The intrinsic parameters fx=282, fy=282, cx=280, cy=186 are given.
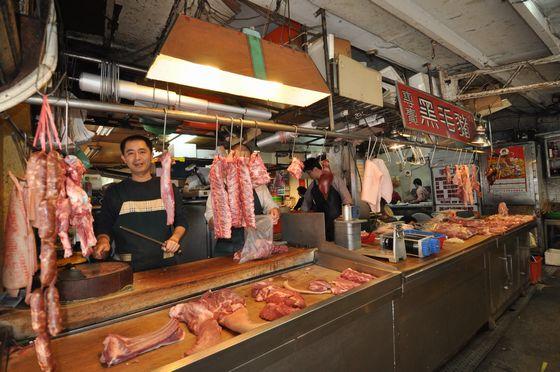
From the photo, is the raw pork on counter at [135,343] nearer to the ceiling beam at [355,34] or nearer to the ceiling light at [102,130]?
the ceiling light at [102,130]

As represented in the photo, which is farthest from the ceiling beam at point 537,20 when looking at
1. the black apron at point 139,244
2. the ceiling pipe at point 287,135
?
the black apron at point 139,244

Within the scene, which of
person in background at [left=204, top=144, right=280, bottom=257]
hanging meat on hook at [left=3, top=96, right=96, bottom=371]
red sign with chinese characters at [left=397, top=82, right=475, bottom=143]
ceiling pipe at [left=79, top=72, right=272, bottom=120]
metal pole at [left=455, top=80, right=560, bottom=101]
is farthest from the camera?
metal pole at [left=455, top=80, right=560, bottom=101]

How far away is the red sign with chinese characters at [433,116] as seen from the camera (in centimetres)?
484

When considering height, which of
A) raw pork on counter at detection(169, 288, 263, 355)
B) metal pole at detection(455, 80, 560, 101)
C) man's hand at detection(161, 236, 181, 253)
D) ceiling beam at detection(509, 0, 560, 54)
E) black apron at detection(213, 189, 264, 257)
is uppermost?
ceiling beam at detection(509, 0, 560, 54)

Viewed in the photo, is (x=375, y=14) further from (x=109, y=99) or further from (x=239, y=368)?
(x=239, y=368)

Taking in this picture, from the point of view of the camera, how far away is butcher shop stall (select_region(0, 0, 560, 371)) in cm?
161

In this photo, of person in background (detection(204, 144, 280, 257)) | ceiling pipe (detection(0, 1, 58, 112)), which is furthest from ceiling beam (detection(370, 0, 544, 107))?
ceiling pipe (detection(0, 1, 58, 112))

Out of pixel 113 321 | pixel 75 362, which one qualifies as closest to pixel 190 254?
pixel 113 321

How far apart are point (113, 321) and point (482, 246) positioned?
4.51 meters

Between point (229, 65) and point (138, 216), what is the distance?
5.80 ft

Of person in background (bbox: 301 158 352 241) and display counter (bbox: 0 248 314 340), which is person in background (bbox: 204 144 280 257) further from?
person in background (bbox: 301 158 352 241)

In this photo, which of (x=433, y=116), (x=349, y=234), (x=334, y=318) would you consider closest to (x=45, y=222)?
(x=334, y=318)

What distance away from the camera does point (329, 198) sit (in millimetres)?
5371

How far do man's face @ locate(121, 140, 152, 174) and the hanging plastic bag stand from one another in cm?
129
